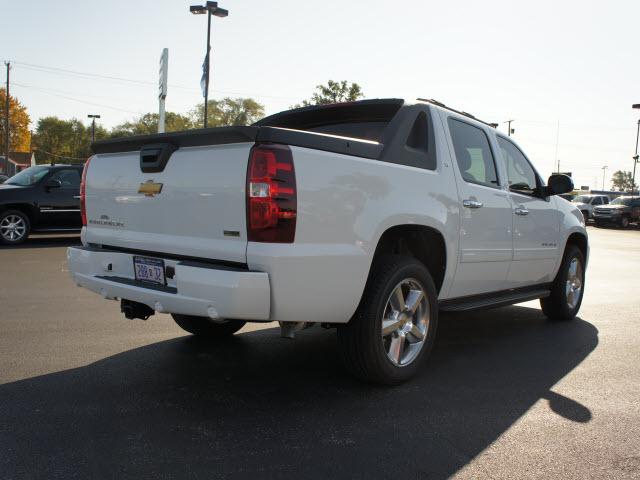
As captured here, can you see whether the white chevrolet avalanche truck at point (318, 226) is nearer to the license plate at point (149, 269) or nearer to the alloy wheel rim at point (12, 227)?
the license plate at point (149, 269)

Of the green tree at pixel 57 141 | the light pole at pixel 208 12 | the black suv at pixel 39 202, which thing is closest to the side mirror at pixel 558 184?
the black suv at pixel 39 202

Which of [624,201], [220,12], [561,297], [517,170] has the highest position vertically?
[220,12]

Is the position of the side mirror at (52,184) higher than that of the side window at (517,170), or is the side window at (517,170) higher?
the side window at (517,170)

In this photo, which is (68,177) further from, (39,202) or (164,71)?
(164,71)

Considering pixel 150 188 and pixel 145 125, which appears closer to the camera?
pixel 150 188

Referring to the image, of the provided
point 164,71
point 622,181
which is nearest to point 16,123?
point 164,71

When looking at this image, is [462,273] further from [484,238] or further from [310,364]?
[310,364]

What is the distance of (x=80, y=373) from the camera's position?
3.99 m

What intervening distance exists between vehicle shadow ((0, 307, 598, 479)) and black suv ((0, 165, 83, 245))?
9.00 meters

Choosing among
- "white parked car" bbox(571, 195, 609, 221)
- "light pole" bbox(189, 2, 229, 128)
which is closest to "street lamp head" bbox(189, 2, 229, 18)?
"light pole" bbox(189, 2, 229, 128)

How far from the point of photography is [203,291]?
3170 millimetres

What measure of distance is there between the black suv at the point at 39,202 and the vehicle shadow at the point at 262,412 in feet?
29.5

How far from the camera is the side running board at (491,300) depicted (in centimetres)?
445

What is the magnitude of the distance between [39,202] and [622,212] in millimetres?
29862
